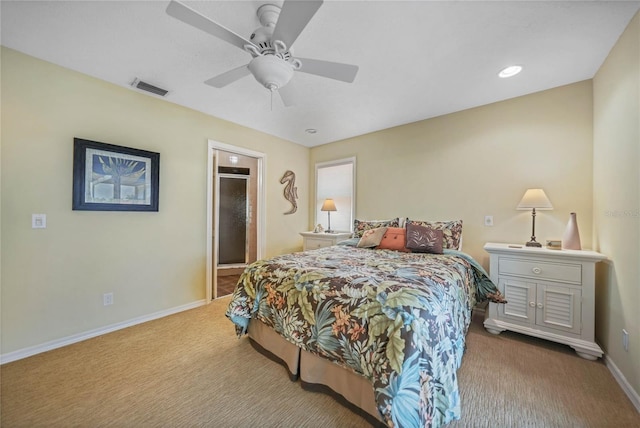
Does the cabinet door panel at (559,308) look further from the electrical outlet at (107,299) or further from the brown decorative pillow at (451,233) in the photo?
the electrical outlet at (107,299)

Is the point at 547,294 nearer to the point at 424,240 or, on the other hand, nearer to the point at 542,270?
the point at 542,270

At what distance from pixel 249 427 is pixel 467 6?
280 centimetres

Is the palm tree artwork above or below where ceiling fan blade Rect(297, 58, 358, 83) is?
below

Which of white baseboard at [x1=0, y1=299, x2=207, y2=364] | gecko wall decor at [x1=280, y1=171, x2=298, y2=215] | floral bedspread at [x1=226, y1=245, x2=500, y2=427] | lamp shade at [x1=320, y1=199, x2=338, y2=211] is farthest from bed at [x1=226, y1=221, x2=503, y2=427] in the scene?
gecko wall decor at [x1=280, y1=171, x2=298, y2=215]

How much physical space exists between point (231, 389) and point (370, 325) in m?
1.09

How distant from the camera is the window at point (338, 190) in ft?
13.8

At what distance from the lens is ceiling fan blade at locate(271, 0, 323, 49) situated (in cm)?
119

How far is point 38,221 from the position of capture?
2.09 meters

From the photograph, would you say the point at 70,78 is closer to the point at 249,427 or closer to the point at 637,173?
the point at 249,427

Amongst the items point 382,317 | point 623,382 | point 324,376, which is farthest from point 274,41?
point 623,382

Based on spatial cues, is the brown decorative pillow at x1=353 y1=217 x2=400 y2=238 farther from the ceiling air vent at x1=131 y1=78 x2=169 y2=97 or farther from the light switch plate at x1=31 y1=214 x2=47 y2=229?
the light switch plate at x1=31 y1=214 x2=47 y2=229

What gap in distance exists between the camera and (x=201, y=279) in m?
3.21

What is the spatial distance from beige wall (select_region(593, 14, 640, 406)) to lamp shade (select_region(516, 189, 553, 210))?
0.35 m

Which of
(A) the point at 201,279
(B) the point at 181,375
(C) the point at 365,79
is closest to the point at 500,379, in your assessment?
(B) the point at 181,375
